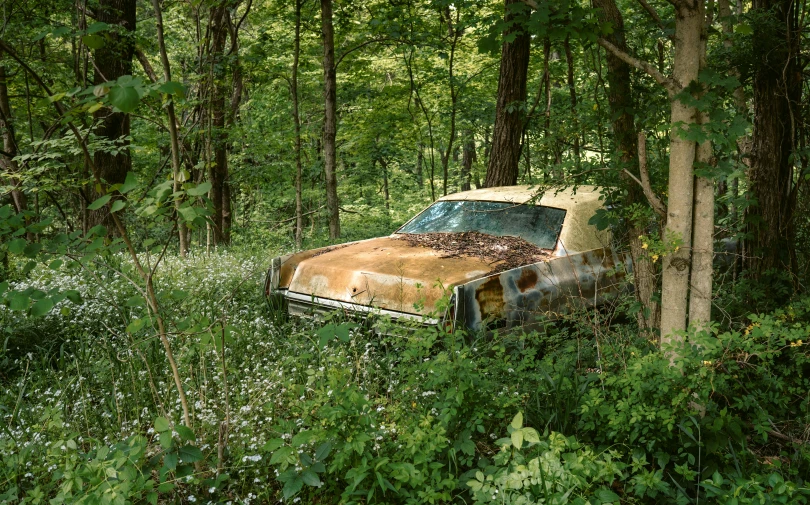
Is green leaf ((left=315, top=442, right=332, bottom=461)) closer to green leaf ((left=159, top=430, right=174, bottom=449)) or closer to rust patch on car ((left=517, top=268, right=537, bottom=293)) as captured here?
green leaf ((left=159, top=430, right=174, bottom=449))

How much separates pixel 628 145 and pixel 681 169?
93cm

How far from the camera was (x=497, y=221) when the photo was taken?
5.65 meters

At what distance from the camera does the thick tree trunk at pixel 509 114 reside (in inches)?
343

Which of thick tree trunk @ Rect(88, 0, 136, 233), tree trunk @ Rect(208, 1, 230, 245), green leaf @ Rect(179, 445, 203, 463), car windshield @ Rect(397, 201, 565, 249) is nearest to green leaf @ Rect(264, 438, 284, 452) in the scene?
green leaf @ Rect(179, 445, 203, 463)

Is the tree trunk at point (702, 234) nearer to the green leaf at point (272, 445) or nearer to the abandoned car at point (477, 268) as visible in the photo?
the abandoned car at point (477, 268)

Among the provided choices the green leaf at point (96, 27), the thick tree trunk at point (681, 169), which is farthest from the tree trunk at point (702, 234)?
the green leaf at point (96, 27)

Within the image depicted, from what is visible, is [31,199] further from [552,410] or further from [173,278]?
[552,410]

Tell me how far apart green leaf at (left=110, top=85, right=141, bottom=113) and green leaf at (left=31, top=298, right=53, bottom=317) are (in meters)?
0.85

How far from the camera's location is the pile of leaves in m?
4.75

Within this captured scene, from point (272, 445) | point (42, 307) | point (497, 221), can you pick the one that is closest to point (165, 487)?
point (272, 445)

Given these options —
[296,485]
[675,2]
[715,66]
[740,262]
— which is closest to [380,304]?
[296,485]

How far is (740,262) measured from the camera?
5.57 meters

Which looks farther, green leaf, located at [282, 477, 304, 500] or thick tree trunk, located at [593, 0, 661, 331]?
thick tree trunk, located at [593, 0, 661, 331]

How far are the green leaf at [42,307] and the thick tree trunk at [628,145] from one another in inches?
131
